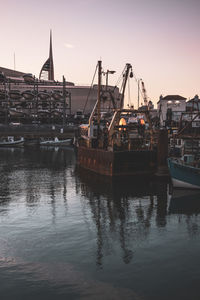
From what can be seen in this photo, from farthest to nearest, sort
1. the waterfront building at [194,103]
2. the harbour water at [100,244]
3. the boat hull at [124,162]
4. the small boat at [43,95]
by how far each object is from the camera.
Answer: the small boat at [43,95], the boat hull at [124,162], the waterfront building at [194,103], the harbour water at [100,244]

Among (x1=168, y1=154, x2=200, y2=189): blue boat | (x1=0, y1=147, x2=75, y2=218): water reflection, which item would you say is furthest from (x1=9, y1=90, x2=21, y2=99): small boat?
(x1=168, y1=154, x2=200, y2=189): blue boat

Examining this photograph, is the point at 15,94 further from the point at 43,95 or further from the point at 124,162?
the point at 124,162

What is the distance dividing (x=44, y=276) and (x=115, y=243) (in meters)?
4.87

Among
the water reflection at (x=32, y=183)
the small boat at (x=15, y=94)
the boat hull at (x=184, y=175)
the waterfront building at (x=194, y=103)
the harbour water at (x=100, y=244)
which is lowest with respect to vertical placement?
the water reflection at (x=32, y=183)

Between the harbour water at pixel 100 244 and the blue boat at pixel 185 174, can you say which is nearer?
the harbour water at pixel 100 244

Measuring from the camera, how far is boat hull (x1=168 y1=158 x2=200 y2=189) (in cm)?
2795

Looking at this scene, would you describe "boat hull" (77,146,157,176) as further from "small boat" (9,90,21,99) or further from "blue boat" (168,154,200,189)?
"small boat" (9,90,21,99)

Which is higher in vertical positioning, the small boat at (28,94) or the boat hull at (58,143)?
the small boat at (28,94)

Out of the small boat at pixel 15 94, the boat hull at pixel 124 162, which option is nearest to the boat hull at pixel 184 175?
the boat hull at pixel 124 162

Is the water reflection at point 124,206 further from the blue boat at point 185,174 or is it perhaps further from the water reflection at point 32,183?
the water reflection at point 32,183

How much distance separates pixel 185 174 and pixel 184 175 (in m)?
0.16

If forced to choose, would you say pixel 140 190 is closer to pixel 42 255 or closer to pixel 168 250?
pixel 168 250

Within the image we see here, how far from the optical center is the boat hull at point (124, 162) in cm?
3566

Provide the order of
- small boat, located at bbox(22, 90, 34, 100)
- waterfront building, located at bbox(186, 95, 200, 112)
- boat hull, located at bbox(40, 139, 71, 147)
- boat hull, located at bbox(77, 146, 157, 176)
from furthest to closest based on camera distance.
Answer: small boat, located at bbox(22, 90, 34, 100)
boat hull, located at bbox(40, 139, 71, 147)
boat hull, located at bbox(77, 146, 157, 176)
waterfront building, located at bbox(186, 95, 200, 112)
